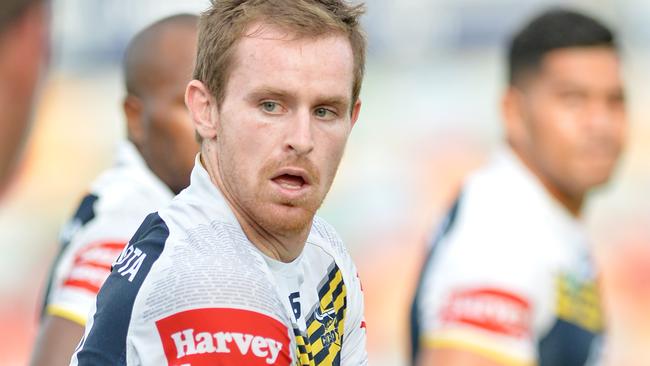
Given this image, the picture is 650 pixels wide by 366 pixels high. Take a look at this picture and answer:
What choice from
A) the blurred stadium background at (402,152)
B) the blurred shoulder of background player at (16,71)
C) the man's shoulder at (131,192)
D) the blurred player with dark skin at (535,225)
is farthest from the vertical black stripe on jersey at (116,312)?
the blurred stadium background at (402,152)

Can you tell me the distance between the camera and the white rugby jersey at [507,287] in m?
5.35

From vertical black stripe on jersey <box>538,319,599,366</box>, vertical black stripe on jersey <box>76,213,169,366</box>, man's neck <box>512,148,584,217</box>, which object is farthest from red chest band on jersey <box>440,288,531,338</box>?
vertical black stripe on jersey <box>76,213,169,366</box>

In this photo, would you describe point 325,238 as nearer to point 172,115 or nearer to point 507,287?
point 172,115

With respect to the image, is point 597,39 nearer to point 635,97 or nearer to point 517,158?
point 517,158

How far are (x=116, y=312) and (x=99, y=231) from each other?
1896mm

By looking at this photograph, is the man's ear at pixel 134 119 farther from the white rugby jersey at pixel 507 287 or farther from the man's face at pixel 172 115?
the white rugby jersey at pixel 507 287

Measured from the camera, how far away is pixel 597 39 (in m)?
6.21

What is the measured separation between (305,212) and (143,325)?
40 cm

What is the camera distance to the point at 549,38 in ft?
20.3

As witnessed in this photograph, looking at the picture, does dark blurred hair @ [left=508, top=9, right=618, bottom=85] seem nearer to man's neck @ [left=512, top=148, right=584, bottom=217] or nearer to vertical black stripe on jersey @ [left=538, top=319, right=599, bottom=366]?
man's neck @ [left=512, top=148, right=584, bottom=217]

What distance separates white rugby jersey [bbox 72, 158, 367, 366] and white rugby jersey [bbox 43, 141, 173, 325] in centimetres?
158

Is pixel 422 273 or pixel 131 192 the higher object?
pixel 131 192

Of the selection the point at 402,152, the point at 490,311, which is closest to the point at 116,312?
the point at 490,311

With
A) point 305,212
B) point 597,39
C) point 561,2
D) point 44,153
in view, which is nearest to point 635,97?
point 561,2
